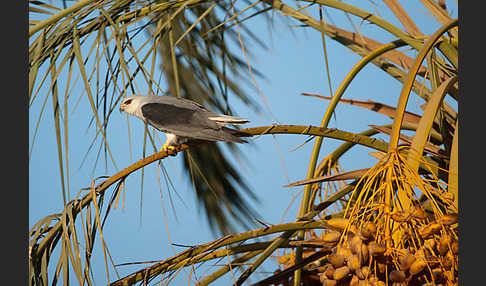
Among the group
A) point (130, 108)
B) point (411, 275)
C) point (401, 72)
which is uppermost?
point (130, 108)

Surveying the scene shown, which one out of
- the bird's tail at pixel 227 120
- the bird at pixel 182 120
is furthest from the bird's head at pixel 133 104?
the bird's tail at pixel 227 120

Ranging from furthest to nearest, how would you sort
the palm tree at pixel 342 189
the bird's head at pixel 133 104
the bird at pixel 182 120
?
the bird's head at pixel 133 104, the bird at pixel 182 120, the palm tree at pixel 342 189

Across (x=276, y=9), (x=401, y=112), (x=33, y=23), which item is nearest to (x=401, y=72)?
(x=276, y=9)

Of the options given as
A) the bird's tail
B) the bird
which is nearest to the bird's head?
the bird

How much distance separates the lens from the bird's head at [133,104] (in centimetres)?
96

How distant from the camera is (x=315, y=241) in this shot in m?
0.60

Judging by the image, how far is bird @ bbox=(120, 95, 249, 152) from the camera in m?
0.79

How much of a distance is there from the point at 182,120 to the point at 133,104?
179 mm

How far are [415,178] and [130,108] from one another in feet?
2.05

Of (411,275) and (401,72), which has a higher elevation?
(401,72)

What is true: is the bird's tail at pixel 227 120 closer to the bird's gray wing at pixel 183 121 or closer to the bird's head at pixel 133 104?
the bird's gray wing at pixel 183 121

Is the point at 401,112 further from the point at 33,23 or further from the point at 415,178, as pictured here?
the point at 33,23

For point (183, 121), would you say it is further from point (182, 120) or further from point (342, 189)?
point (342, 189)

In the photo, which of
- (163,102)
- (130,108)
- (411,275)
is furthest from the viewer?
(130,108)
